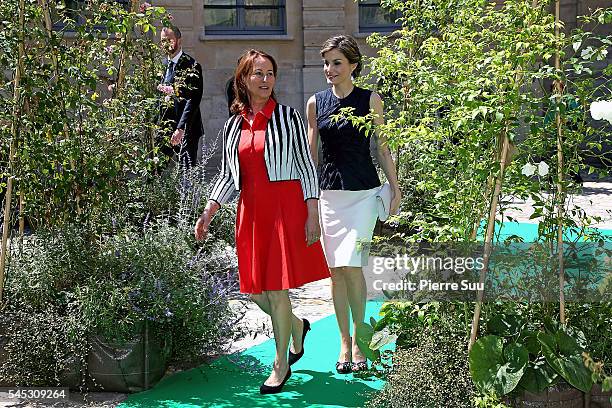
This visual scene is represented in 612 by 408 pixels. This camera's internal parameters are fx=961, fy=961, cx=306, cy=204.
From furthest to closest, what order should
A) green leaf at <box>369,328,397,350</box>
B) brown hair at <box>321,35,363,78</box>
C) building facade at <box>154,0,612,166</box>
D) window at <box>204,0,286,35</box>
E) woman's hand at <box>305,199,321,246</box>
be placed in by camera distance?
window at <box>204,0,286,35</box> < building facade at <box>154,0,612,166</box> < brown hair at <box>321,35,363,78</box> < woman's hand at <box>305,199,321,246</box> < green leaf at <box>369,328,397,350</box>

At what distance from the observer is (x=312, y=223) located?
5.53 m

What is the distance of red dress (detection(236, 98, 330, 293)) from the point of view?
556cm

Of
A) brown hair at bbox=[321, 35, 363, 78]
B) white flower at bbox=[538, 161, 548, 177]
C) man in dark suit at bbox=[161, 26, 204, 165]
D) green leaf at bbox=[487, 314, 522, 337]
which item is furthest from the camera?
man in dark suit at bbox=[161, 26, 204, 165]

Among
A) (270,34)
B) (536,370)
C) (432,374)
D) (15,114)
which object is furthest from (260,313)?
(270,34)

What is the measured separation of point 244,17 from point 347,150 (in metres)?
15.6

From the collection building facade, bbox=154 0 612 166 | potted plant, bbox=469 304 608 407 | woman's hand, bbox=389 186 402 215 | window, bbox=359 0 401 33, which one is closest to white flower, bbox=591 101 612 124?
potted plant, bbox=469 304 608 407

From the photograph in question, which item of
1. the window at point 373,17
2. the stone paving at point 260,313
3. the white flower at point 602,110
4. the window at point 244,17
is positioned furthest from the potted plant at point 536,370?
the window at point 373,17

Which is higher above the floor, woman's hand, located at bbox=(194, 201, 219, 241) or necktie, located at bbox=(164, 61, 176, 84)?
necktie, located at bbox=(164, 61, 176, 84)

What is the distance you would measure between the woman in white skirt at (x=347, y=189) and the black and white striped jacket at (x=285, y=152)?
35 centimetres

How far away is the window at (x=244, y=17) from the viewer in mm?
20844

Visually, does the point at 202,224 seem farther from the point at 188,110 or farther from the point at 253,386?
the point at 188,110

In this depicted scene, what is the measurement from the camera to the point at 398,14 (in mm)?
21922

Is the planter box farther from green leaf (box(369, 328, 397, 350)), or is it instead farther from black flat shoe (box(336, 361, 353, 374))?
green leaf (box(369, 328, 397, 350))

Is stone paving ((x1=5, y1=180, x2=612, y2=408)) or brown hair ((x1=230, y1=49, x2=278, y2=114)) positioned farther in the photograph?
brown hair ((x1=230, y1=49, x2=278, y2=114))
